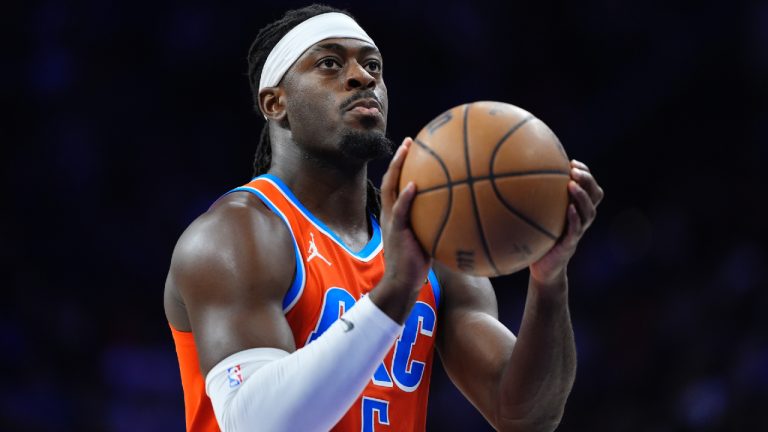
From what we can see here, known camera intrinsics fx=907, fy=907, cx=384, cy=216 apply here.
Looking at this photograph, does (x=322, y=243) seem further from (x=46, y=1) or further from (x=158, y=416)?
(x=46, y=1)

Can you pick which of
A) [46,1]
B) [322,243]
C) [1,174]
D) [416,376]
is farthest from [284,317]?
[46,1]

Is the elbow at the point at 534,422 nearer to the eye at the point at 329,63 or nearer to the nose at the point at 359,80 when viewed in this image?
the nose at the point at 359,80

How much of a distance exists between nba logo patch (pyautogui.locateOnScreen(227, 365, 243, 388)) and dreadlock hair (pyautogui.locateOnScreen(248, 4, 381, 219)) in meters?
1.28

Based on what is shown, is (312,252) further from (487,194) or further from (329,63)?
(487,194)

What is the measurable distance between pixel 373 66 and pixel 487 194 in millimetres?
1414

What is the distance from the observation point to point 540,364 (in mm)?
3119

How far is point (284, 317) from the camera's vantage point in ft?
9.55

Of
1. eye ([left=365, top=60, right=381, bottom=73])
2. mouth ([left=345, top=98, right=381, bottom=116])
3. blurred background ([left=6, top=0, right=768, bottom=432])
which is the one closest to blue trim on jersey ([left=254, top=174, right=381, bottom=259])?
mouth ([left=345, top=98, right=381, bottom=116])

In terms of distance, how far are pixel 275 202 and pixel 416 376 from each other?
0.83m

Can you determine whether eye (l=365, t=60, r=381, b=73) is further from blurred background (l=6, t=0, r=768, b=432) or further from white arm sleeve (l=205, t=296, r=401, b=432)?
blurred background (l=6, t=0, r=768, b=432)

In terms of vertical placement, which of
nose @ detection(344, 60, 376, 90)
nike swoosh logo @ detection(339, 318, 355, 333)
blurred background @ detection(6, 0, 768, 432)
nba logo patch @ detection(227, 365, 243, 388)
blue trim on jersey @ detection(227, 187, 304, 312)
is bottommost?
blurred background @ detection(6, 0, 768, 432)

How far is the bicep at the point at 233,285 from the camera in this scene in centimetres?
278

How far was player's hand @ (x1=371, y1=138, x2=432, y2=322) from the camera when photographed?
2.49 metres

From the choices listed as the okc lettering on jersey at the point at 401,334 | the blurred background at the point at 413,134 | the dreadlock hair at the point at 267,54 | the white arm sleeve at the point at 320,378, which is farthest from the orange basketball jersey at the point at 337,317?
the blurred background at the point at 413,134
